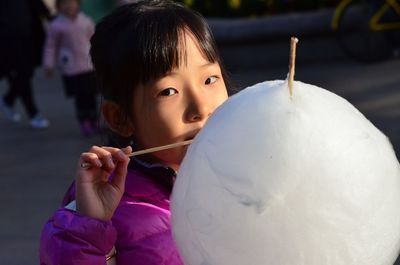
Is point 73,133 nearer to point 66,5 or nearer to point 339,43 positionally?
point 66,5

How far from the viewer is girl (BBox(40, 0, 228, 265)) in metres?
1.77

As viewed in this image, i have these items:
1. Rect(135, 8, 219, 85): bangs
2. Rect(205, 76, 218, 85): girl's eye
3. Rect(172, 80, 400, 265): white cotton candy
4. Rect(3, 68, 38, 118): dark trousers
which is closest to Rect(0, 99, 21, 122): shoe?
Rect(3, 68, 38, 118): dark trousers

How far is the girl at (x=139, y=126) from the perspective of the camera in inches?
69.9

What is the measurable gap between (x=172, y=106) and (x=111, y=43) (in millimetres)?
293

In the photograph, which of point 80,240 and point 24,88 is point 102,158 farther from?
point 24,88

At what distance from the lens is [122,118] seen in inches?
82.4

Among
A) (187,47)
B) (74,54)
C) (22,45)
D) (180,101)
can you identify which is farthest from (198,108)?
(22,45)

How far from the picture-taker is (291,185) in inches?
54.4

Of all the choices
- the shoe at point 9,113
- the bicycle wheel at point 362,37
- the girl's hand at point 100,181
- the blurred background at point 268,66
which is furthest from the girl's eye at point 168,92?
the bicycle wheel at point 362,37

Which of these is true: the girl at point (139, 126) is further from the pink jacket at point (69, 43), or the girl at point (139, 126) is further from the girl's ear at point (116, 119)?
the pink jacket at point (69, 43)

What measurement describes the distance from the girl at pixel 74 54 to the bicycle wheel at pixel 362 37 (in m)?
3.09

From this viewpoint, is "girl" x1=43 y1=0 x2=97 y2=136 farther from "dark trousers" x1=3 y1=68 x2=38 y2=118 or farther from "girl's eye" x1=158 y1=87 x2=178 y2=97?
"girl's eye" x1=158 y1=87 x2=178 y2=97

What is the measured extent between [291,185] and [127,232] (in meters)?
0.60

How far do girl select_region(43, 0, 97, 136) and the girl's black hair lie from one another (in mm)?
5449
